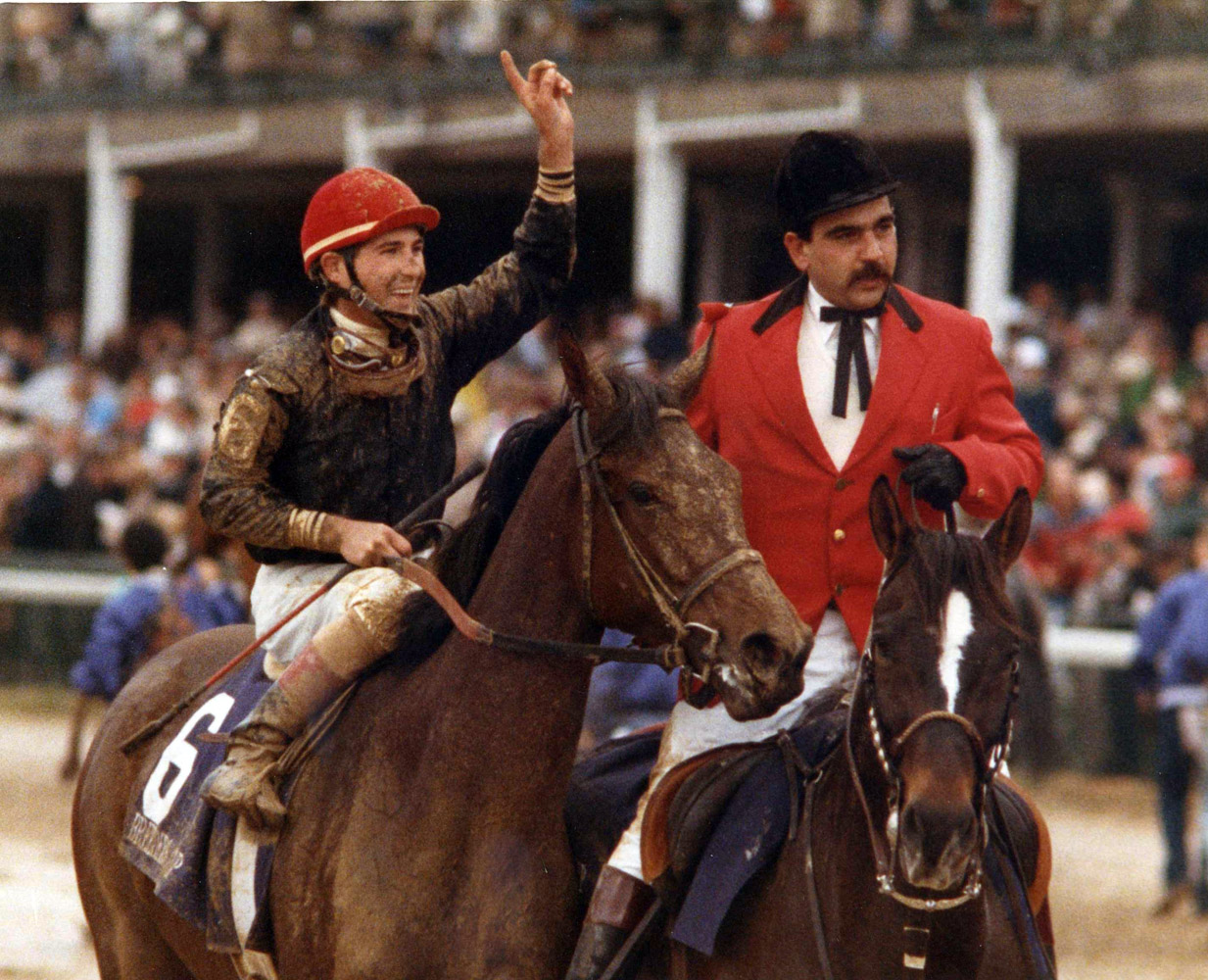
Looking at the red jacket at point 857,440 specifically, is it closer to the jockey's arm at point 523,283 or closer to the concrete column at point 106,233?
the jockey's arm at point 523,283

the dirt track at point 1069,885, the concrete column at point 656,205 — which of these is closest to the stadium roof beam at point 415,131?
the concrete column at point 656,205

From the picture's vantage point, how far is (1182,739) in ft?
34.4

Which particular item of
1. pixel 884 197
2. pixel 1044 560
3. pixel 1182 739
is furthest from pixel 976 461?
pixel 1044 560

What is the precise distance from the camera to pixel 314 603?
4719 millimetres

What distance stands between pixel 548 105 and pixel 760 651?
1481 mm

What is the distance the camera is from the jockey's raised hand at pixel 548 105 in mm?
4738

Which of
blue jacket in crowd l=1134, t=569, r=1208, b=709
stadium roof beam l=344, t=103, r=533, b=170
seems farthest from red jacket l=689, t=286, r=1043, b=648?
stadium roof beam l=344, t=103, r=533, b=170

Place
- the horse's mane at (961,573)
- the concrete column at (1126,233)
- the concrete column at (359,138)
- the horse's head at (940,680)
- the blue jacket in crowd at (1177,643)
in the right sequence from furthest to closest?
the concrete column at (359,138), the concrete column at (1126,233), the blue jacket in crowd at (1177,643), the horse's mane at (961,573), the horse's head at (940,680)

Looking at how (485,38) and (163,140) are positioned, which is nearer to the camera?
(485,38)

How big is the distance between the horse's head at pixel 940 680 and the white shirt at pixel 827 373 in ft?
1.55

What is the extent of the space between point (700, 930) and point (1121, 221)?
1587 cm

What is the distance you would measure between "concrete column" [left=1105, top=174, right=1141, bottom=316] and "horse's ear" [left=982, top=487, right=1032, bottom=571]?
15049mm

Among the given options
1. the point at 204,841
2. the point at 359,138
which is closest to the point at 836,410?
the point at 204,841

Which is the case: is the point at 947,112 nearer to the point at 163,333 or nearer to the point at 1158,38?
the point at 1158,38
